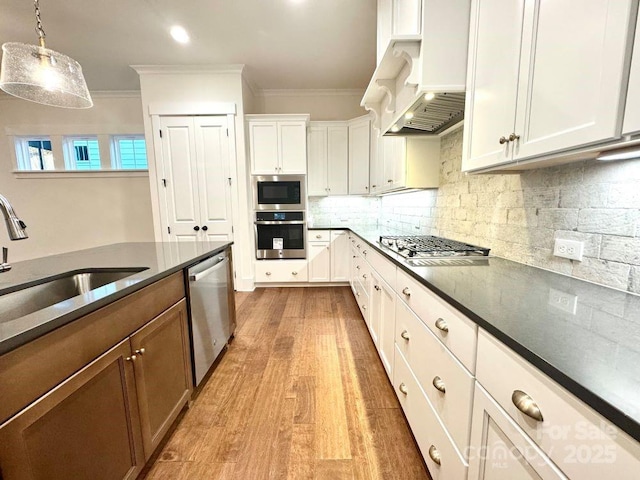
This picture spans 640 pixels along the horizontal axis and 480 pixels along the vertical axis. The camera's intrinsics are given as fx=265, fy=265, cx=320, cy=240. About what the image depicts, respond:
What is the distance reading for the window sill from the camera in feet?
13.3

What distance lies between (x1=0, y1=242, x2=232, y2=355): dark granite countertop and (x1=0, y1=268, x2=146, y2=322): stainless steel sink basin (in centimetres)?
3

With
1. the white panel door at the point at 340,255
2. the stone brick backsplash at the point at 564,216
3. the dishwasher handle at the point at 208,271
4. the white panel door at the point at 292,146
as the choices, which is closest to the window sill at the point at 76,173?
the white panel door at the point at 292,146

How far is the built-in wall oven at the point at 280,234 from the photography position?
3758 mm

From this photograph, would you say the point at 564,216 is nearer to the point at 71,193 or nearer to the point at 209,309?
the point at 209,309

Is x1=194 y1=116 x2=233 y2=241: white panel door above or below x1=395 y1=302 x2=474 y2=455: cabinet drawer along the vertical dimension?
above

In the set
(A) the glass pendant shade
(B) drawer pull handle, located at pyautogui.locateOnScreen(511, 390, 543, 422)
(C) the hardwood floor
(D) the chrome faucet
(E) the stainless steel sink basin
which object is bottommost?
(C) the hardwood floor

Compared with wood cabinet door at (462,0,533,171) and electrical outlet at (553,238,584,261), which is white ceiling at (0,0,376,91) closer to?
wood cabinet door at (462,0,533,171)

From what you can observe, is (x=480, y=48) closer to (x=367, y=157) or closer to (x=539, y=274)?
(x=539, y=274)

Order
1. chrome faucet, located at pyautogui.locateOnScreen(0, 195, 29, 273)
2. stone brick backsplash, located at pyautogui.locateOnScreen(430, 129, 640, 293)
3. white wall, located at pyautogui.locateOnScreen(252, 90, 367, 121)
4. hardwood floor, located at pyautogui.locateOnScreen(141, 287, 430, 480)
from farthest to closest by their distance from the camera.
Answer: white wall, located at pyautogui.locateOnScreen(252, 90, 367, 121) → hardwood floor, located at pyautogui.locateOnScreen(141, 287, 430, 480) → chrome faucet, located at pyautogui.locateOnScreen(0, 195, 29, 273) → stone brick backsplash, located at pyautogui.locateOnScreen(430, 129, 640, 293)

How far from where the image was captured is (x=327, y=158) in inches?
158

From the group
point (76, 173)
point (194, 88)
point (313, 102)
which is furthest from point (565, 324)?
point (76, 173)

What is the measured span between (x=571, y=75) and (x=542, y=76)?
123mm

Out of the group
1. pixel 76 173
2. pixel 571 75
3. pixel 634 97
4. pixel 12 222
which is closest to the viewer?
pixel 634 97

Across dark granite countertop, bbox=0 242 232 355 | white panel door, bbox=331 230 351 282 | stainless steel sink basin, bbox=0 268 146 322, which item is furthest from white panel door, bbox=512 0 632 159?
white panel door, bbox=331 230 351 282
